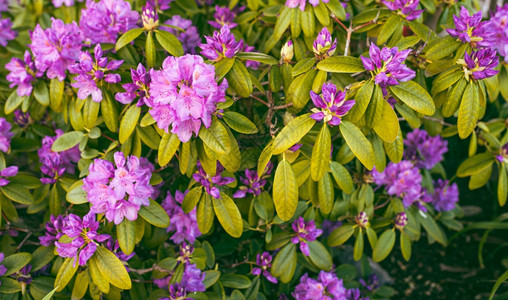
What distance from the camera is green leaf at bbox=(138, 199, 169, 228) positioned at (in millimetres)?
1349

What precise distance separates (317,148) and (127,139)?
0.66m

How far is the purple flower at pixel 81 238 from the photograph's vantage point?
128 centimetres

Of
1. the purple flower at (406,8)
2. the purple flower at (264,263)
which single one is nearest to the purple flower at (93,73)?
the purple flower at (264,263)

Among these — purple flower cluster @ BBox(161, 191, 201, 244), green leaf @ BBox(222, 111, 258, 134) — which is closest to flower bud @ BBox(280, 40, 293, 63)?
green leaf @ BBox(222, 111, 258, 134)

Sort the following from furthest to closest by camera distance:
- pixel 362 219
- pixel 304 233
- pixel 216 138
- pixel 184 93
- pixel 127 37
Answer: pixel 362 219, pixel 304 233, pixel 127 37, pixel 216 138, pixel 184 93

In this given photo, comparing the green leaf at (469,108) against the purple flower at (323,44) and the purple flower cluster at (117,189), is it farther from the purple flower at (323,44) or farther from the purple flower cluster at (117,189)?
the purple flower cluster at (117,189)

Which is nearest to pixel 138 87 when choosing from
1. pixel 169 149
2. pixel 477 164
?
pixel 169 149

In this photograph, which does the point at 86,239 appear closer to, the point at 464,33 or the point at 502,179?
the point at 464,33

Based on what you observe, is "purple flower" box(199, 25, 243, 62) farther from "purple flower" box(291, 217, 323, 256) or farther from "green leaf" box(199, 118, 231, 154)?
"purple flower" box(291, 217, 323, 256)

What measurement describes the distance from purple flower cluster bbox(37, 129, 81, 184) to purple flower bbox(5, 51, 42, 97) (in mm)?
193

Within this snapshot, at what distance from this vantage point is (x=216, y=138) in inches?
47.2

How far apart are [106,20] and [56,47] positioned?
197 millimetres

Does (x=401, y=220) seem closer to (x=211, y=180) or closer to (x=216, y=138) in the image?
(x=211, y=180)

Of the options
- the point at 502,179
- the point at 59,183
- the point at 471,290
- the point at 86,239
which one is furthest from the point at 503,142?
the point at 59,183
